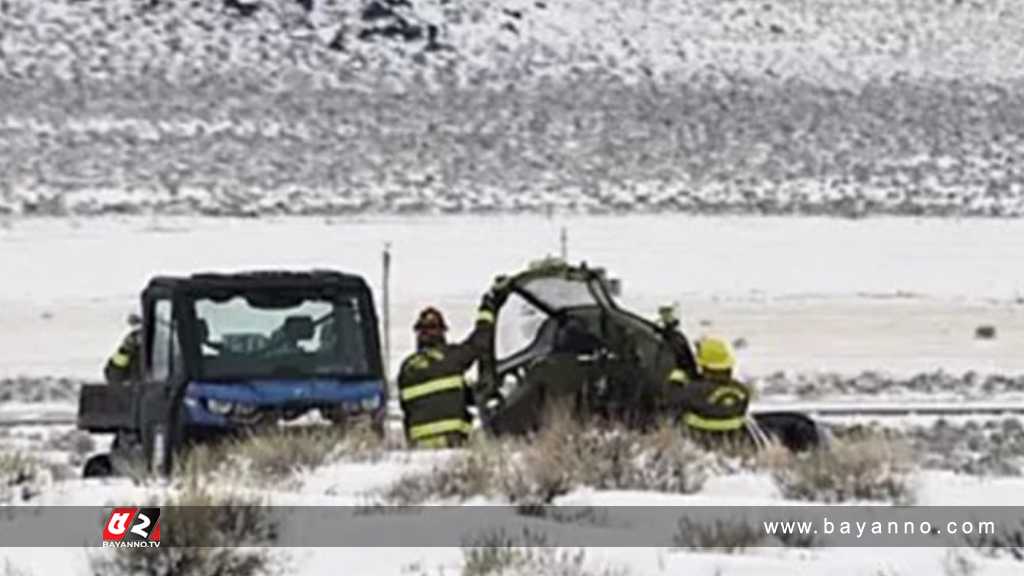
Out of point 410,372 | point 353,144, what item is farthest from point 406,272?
point 410,372

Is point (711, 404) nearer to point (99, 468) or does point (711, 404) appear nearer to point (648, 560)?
point (99, 468)

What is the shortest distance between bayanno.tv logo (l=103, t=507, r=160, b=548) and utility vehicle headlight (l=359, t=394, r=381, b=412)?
464 centimetres

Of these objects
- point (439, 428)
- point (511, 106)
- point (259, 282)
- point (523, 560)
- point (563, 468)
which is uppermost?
point (259, 282)

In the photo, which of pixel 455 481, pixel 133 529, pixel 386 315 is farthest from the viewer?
pixel 386 315

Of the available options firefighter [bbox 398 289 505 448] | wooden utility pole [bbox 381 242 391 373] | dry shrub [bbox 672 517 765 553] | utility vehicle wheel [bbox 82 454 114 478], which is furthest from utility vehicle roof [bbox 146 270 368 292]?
dry shrub [bbox 672 517 765 553]

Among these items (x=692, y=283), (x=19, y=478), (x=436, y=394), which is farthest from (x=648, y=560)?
(x=692, y=283)

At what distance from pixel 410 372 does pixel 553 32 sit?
58567mm

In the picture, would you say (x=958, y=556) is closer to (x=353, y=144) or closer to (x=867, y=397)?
(x=867, y=397)

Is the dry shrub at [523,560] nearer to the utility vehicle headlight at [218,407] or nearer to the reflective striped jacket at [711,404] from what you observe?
the utility vehicle headlight at [218,407]

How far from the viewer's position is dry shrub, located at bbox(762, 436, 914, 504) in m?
11.9

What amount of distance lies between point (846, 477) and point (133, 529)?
13.2 feet

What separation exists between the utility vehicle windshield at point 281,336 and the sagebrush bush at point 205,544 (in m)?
4.36

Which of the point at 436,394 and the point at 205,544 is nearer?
the point at 205,544

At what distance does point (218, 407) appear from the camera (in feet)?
46.4
